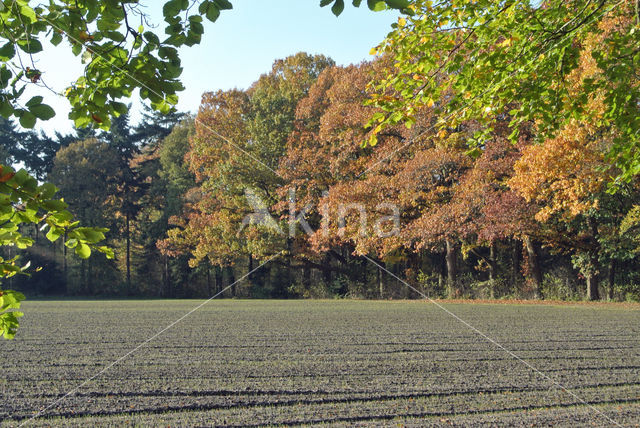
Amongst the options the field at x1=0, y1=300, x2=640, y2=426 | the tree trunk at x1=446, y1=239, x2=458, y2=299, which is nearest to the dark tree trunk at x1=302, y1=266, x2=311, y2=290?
the tree trunk at x1=446, y1=239, x2=458, y2=299

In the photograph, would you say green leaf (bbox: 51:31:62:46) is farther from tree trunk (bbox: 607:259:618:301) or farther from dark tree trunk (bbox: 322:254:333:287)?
dark tree trunk (bbox: 322:254:333:287)

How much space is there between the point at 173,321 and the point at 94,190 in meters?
28.2

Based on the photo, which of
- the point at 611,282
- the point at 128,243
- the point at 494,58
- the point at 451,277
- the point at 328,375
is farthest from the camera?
the point at 128,243

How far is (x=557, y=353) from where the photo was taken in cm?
1066

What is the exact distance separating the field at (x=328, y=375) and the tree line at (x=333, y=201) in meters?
3.38

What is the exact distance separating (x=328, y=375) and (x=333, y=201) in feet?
60.0

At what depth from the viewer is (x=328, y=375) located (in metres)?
8.56

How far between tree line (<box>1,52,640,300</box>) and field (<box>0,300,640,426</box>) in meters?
3.38

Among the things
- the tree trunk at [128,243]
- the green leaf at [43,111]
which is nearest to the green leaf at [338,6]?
the green leaf at [43,111]

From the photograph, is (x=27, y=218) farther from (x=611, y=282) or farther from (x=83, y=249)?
(x=611, y=282)

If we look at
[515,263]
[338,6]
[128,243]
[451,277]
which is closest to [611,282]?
[515,263]

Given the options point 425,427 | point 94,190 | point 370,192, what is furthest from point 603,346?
point 94,190

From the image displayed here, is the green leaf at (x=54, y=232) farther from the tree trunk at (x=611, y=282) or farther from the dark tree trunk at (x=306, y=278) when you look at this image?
the dark tree trunk at (x=306, y=278)

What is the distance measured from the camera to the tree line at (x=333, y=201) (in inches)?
875
